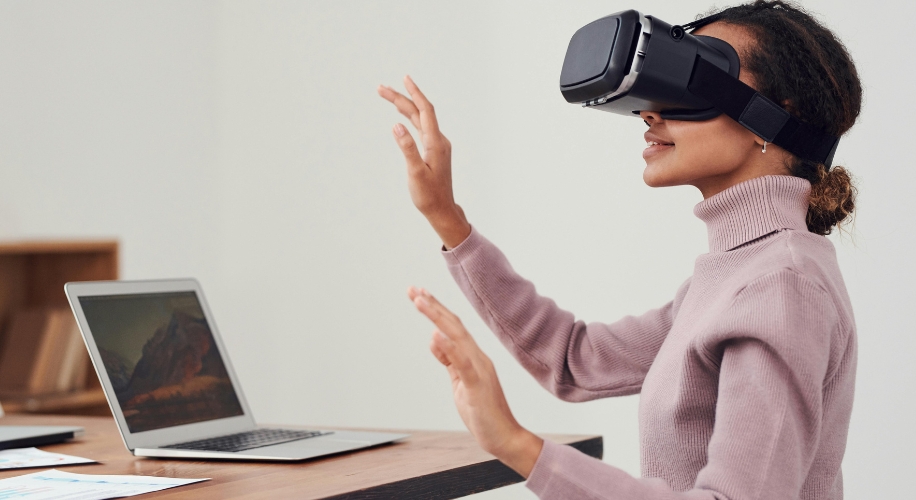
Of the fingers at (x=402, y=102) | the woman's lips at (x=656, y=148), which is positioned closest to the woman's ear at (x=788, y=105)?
the woman's lips at (x=656, y=148)

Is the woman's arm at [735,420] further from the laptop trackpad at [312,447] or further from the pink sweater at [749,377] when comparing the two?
the laptop trackpad at [312,447]

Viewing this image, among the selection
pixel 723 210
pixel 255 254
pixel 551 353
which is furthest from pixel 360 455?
pixel 255 254

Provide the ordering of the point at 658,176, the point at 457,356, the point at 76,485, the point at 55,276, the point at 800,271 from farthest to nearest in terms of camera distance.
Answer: the point at 55,276, the point at 658,176, the point at 76,485, the point at 800,271, the point at 457,356

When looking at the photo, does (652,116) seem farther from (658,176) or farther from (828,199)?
(828,199)

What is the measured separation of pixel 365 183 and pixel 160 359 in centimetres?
199

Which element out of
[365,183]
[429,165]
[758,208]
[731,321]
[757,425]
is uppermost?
[365,183]

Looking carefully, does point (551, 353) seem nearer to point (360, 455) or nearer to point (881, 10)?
point (360, 455)

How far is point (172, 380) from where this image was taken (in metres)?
1.50

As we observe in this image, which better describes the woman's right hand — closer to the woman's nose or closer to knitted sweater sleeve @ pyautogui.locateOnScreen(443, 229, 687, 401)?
knitted sweater sleeve @ pyautogui.locateOnScreen(443, 229, 687, 401)

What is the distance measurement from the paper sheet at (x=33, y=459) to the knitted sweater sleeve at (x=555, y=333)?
660 mm

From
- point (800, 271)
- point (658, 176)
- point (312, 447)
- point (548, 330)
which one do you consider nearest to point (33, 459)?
point (312, 447)

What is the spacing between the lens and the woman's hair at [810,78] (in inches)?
47.0

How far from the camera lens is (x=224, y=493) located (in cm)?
109

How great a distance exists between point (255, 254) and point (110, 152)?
67 centimetres
